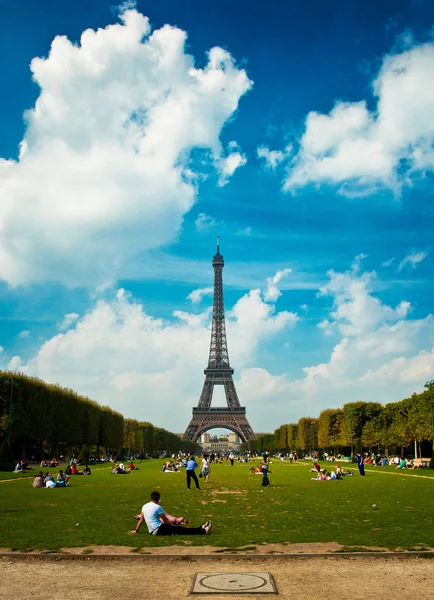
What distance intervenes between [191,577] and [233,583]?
3.21 feet

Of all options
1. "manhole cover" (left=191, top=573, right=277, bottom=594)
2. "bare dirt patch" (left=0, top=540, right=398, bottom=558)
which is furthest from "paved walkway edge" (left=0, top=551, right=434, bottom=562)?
"manhole cover" (left=191, top=573, right=277, bottom=594)

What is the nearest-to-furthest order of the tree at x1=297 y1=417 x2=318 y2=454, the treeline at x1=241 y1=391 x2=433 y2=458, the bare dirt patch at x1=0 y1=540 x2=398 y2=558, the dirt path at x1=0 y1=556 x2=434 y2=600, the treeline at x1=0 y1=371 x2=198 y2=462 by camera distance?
1. the dirt path at x1=0 y1=556 x2=434 y2=600
2. the bare dirt patch at x1=0 y1=540 x2=398 y2=558
3. the treeline at x1=0 y1=371 x2=198 y2=462
4. the treeline at x1=241 y1=391 x2=433 y2=458
5. the tree at x1=297 y1=417 x2=318 y2=454

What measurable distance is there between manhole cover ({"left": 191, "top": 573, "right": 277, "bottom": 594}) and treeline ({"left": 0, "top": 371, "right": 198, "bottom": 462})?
48.4 meters

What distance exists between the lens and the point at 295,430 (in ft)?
430

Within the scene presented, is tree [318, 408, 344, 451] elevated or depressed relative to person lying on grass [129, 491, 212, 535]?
elevated

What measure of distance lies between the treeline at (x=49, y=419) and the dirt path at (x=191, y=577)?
4653 centimetres

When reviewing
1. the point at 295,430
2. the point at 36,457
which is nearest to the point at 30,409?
the point at 36,457

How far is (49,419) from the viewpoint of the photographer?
7081 cm

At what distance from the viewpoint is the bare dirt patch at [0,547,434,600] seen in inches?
366

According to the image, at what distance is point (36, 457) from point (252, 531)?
79381 millimetres

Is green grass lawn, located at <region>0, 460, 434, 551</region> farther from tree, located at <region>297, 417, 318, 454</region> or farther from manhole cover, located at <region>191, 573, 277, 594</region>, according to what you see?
tree, located at <region>297, 417, 318, 454</region>

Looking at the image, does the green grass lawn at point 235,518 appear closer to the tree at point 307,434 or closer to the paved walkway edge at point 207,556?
the paved walkway edge at point 207,556

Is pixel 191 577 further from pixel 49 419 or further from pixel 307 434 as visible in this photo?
pixel 307 434

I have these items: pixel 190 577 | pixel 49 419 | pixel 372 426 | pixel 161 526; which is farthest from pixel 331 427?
pixel 190 577
